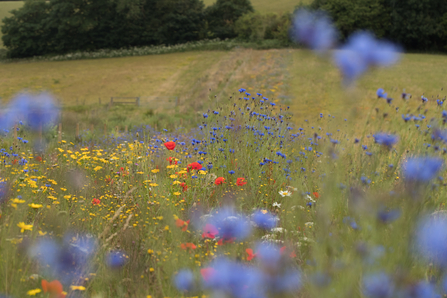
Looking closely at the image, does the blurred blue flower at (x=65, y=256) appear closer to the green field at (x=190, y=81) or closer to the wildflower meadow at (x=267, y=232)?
the wildflower meadow at (x=267, y=232)

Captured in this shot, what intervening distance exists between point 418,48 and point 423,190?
4678 centimetres

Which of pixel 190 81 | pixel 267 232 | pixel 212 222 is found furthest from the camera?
pixel 190 81

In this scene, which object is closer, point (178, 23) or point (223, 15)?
point (178, 23)

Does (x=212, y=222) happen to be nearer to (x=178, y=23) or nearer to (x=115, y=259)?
(x=115, y=259)

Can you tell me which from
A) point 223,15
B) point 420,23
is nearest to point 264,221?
point 420,23

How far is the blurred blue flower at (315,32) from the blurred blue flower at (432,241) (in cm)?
104

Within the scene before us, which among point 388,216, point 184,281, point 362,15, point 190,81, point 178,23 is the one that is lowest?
point 190,81

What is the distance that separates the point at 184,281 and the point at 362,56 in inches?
56.7

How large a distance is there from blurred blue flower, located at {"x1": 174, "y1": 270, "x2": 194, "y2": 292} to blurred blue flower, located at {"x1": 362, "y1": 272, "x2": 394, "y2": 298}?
84 cm

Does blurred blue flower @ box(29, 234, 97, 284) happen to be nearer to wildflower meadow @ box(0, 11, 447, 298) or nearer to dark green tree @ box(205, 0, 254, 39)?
wildflower meadow @ box(0, 11, 447, 298)

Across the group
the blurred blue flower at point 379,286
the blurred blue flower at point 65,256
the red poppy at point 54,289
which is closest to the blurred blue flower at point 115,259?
the blurred blue flower at point 65,256

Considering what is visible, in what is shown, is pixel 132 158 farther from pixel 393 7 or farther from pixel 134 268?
pixel 393 7

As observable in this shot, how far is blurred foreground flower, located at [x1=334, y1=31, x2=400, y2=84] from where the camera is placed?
1729 mm

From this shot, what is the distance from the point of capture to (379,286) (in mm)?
1442
